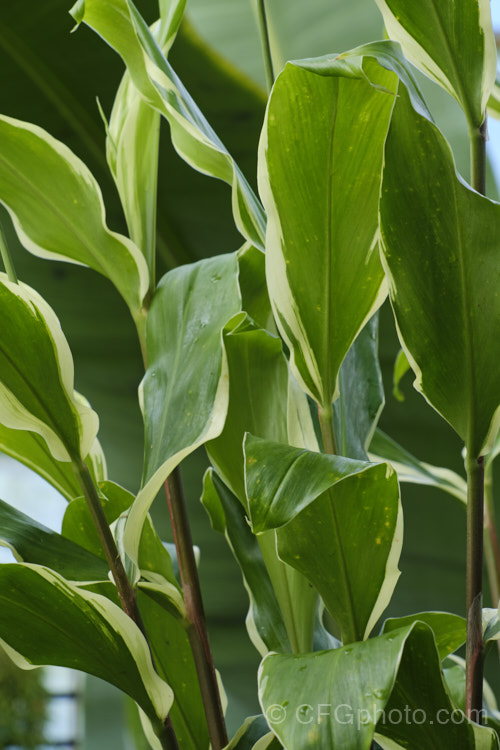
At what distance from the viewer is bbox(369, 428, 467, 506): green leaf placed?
66 centimetres

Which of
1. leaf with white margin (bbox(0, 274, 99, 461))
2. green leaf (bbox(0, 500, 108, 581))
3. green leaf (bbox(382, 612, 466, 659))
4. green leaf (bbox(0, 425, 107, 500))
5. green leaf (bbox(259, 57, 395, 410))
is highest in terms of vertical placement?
green leaf (bbox(259, 57, 395, 410))

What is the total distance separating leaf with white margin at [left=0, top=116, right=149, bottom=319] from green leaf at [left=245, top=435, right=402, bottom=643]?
0.22 meters

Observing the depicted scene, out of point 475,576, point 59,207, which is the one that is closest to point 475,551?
point 475,576

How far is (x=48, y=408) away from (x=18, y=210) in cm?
19

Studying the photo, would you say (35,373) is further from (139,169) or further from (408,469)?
(408,469)

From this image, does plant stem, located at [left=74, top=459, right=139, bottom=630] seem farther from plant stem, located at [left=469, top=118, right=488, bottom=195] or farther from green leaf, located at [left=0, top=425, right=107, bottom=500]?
plant stem, located at [left=469, top=118, right=488, bottom=195]

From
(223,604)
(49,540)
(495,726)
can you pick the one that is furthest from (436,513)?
(49,540)

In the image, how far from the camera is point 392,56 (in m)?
0.35

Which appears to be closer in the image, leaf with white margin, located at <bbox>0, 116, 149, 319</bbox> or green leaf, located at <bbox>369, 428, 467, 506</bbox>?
leaf with white margin, located at <bbox>0, 116, 149, 319</bbox>

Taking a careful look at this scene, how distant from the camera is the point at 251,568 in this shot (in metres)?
0.51

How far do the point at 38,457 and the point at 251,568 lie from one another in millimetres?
186

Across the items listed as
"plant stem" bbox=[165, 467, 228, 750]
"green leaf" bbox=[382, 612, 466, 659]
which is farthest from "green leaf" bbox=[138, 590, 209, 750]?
"green leaf" bbox=[382, 612, 466, 659]

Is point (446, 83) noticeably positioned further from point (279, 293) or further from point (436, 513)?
point (436, 513)

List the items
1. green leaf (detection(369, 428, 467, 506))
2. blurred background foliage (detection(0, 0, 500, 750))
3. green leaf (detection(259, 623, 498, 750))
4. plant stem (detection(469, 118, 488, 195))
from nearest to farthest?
1. green leaf (detection(259, 623, 498, 750))
2. plant stem (detection(469, 118, 488, 195))
3. green leaf (detection(369, 428, 467, 506))
4. blurred background foliage (detection(0, 0, 500, 750))
